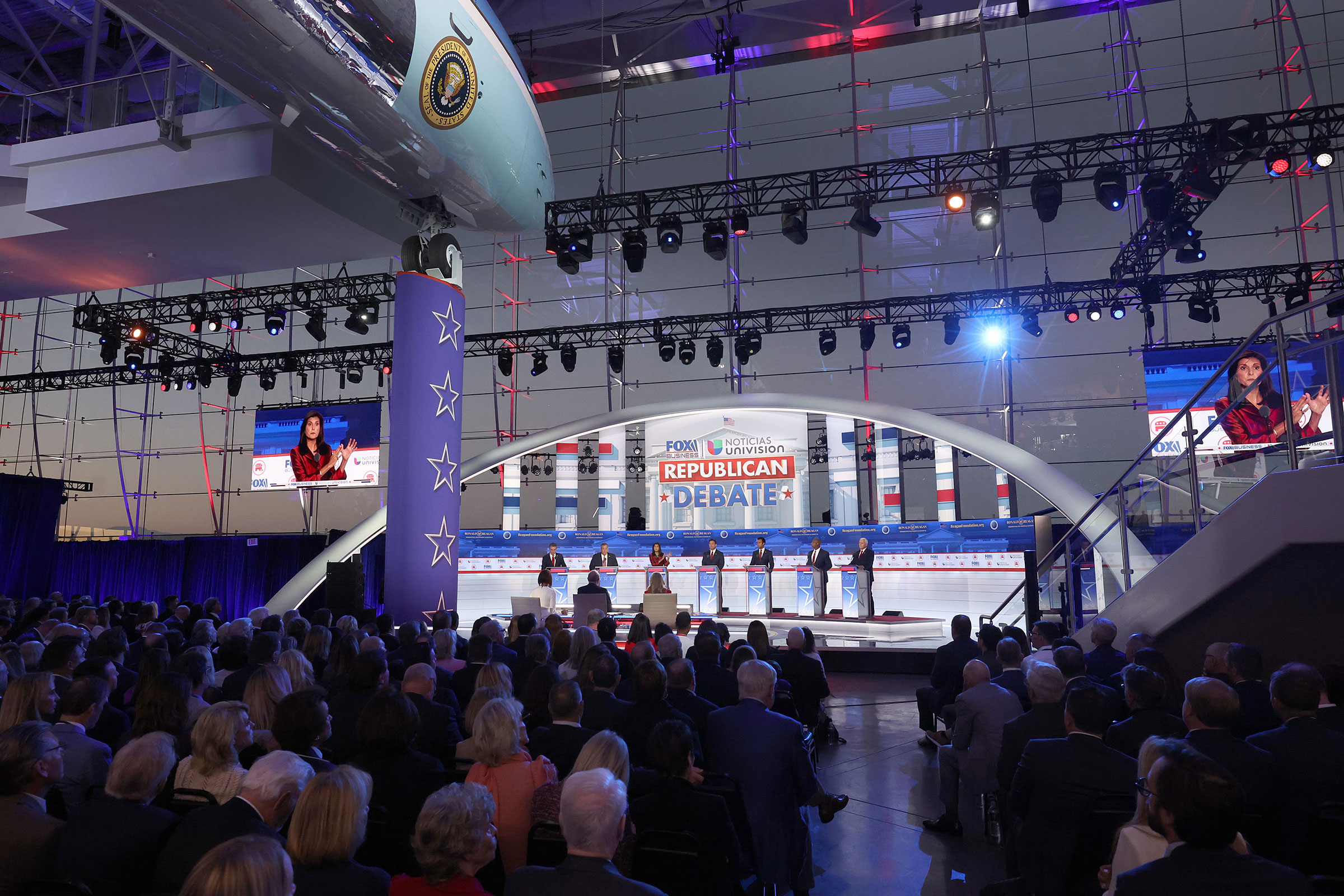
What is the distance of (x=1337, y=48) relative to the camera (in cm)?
1568

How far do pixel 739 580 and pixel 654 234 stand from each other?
929 cm

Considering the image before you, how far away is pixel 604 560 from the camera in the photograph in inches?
592

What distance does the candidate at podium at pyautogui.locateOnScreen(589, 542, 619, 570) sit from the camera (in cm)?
1487

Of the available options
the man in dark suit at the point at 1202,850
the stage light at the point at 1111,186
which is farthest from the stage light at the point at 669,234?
the man in dark suit at the point at 1202,850

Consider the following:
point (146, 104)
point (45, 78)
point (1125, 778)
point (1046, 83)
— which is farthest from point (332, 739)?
point (1046, 83)

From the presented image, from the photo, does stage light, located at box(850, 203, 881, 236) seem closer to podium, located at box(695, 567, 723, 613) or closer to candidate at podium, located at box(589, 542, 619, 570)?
podium, located at box(695, 567, 723, 613)

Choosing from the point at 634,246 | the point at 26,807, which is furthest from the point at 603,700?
the point at 634,246

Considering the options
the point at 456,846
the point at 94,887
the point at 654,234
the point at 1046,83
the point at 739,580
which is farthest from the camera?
the point at 654,234

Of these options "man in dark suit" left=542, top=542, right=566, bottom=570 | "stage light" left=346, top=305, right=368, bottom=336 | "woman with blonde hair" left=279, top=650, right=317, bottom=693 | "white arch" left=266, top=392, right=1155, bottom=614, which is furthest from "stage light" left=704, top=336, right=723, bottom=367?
"woman with blonde hair" left=279, top=650, right=317, bottom=693

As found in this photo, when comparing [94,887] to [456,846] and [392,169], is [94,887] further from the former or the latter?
[392,169]

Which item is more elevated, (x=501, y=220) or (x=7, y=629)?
(x=501, y=220)

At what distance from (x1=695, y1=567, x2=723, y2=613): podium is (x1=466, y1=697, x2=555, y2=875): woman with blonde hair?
11.8 m

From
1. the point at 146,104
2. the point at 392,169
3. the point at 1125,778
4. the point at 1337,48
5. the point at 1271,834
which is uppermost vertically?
the point at 1337,48

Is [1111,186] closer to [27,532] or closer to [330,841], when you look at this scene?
[330,841]
